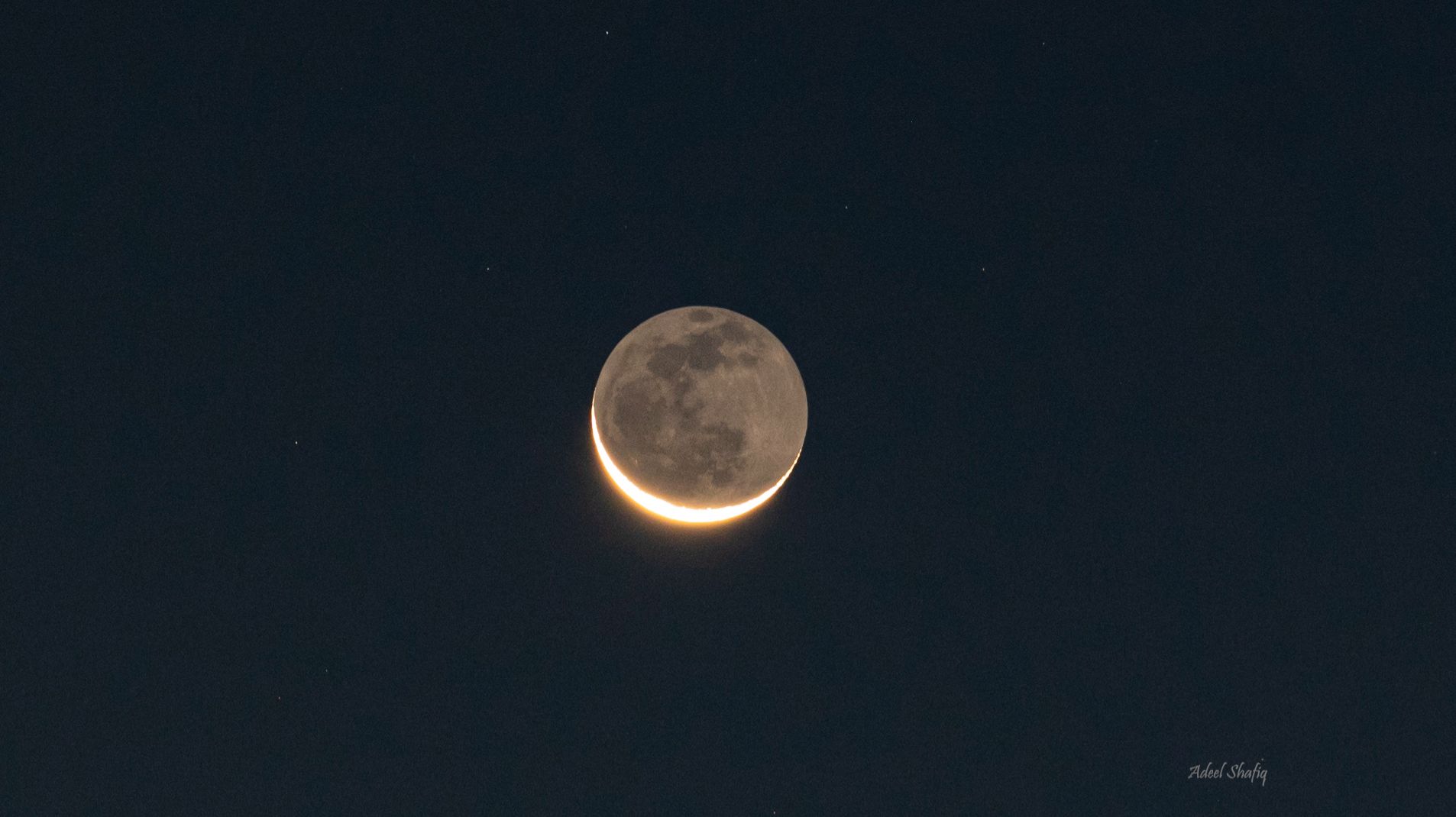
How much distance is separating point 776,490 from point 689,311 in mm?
3115

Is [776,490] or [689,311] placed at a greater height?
[689,311]

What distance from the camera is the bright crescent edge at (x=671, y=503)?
1288 cm

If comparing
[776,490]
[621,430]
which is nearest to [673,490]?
[621,430]

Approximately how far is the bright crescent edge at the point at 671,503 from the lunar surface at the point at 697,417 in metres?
0.02

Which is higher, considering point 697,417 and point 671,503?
point 697,417

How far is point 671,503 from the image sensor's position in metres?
12.8

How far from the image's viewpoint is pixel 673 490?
12.6 metres

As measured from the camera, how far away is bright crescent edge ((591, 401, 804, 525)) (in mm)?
12875

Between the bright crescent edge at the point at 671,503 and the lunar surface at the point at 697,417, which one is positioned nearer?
the lunar surface at the point at 697,417

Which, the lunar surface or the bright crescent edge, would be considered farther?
the bright crescent edge

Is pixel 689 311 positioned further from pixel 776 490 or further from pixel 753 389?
pixel 776 490

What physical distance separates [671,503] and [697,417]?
1429 mm

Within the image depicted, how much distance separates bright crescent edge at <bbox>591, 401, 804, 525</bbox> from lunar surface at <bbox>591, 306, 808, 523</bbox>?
25 millimetres

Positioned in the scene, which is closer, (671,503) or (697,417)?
Answer: (697,417)
